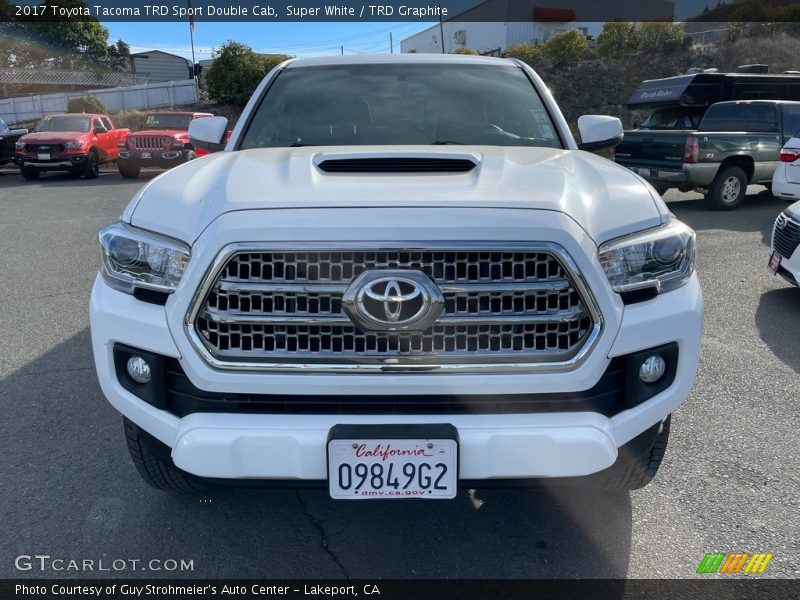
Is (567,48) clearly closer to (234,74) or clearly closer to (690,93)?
(234,74)

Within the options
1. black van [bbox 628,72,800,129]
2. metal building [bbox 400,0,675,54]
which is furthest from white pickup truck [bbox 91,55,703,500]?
metal building [bbox 400,0,675,54]

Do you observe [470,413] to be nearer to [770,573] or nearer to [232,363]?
[232,363]

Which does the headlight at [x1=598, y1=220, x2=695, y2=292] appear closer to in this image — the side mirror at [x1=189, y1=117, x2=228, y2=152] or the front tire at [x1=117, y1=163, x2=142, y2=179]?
the side mirror at [x1=189, y1=117, x2=228, y2=152]

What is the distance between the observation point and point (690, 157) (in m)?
10.5

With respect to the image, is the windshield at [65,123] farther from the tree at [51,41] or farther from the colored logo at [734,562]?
the tree at [51,41]

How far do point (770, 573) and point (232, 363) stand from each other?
2013mm

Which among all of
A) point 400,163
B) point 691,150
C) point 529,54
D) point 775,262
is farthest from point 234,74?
point 400,163

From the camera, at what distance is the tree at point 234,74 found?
3312 centimetres

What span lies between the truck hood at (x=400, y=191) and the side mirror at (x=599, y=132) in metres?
0.96

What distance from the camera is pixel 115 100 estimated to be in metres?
35.9

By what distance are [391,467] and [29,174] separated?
1770 cm

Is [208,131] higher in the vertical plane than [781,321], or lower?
higher

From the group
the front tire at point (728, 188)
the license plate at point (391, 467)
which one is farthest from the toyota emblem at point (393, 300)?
the front tire at point (728, 188)

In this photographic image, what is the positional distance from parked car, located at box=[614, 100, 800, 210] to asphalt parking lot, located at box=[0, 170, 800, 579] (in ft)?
23.5
